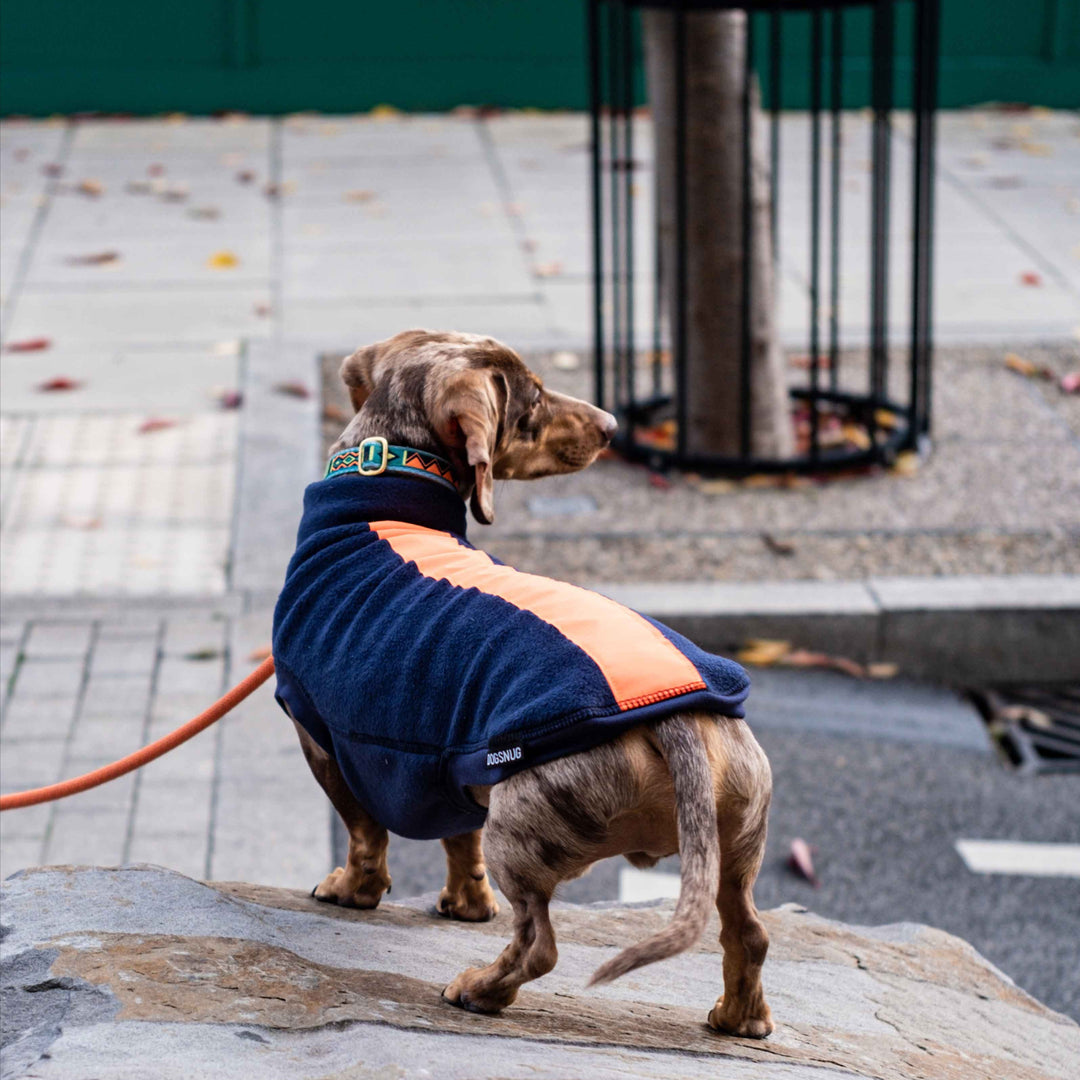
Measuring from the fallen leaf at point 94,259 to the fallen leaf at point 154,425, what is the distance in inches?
101

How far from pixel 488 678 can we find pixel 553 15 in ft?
37.4

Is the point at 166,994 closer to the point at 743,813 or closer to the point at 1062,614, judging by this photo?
the point at 743,813

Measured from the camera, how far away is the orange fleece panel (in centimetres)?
236

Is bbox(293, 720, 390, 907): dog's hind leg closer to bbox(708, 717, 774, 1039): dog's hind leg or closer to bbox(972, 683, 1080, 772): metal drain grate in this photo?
bbox(708, 717, 774, 1039): dog's hind leg

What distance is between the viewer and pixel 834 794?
4.87 meters

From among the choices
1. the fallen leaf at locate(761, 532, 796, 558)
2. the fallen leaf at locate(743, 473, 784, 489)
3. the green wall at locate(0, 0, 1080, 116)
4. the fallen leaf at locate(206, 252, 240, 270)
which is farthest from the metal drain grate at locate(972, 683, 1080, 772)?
the green wall at locate(0, 0, 1080, 116)

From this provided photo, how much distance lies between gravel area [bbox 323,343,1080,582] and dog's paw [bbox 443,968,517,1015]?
10.1 ft

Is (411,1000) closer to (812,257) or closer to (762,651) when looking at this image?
(762,651)

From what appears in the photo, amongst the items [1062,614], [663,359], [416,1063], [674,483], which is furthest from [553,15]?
[416,1063]

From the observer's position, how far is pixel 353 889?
3.17 m

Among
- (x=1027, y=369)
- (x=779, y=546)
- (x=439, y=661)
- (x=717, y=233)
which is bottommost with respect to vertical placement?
(x=779, y=546)

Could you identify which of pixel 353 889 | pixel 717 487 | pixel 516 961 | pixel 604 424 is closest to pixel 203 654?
pixel 353 889

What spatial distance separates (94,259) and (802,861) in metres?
6.55

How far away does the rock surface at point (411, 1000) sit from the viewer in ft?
7.73
